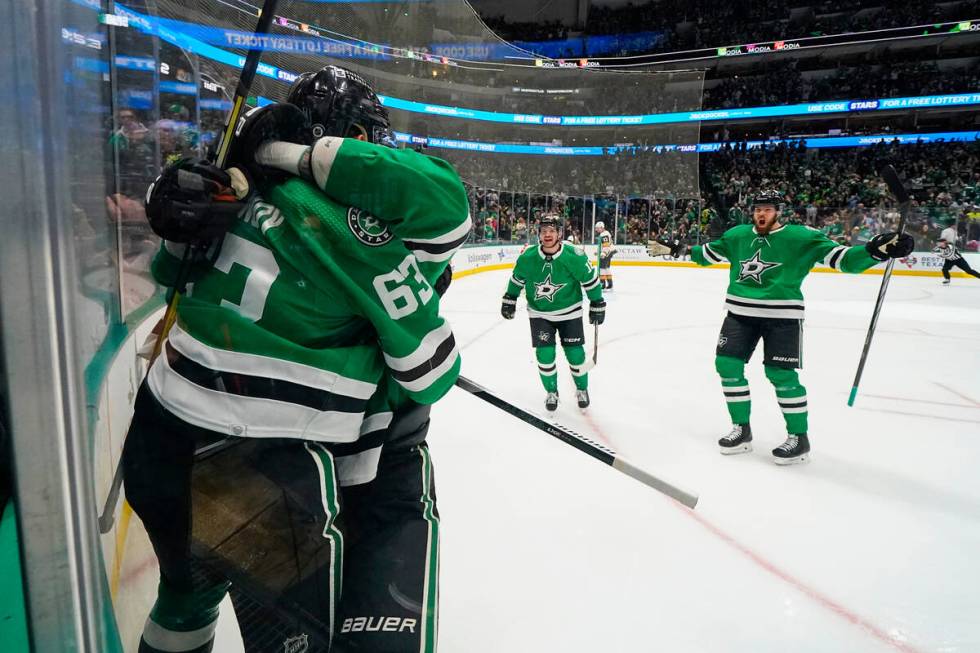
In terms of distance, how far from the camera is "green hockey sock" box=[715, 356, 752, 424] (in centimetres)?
292

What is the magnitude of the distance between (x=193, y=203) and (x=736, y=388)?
9.08ft

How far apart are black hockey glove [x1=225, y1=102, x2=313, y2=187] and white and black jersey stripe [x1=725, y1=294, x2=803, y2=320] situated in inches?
99.1

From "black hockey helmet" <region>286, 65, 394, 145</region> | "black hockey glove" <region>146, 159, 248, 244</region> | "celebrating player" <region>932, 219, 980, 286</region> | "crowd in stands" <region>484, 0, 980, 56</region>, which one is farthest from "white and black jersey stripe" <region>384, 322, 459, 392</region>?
"crowd in stands" <region>484, 0, 980, 56</region>

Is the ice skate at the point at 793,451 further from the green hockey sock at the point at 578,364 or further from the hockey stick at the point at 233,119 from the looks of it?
the hockey stick at the point at 233,119

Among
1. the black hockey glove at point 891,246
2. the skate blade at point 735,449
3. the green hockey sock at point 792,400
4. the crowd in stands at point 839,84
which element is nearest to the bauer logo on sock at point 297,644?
the skate blade at point 735,449

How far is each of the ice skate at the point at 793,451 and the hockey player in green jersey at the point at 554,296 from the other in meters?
1.11

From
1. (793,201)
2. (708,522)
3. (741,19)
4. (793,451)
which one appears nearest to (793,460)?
(793,451)

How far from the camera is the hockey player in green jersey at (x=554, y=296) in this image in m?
3.52

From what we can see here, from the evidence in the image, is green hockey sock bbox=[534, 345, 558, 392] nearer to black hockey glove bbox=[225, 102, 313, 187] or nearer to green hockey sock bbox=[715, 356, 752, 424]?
green hockey sock bbox=[715, 356, 752, 424]

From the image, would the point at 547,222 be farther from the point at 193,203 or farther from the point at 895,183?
the point at 193,203

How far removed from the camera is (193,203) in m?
0.74

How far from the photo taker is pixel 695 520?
85.0 inches

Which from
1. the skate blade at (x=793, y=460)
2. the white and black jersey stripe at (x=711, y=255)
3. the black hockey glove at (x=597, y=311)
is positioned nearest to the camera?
the skate blade at (x=793, y=460)

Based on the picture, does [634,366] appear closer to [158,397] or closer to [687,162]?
[158,397]
